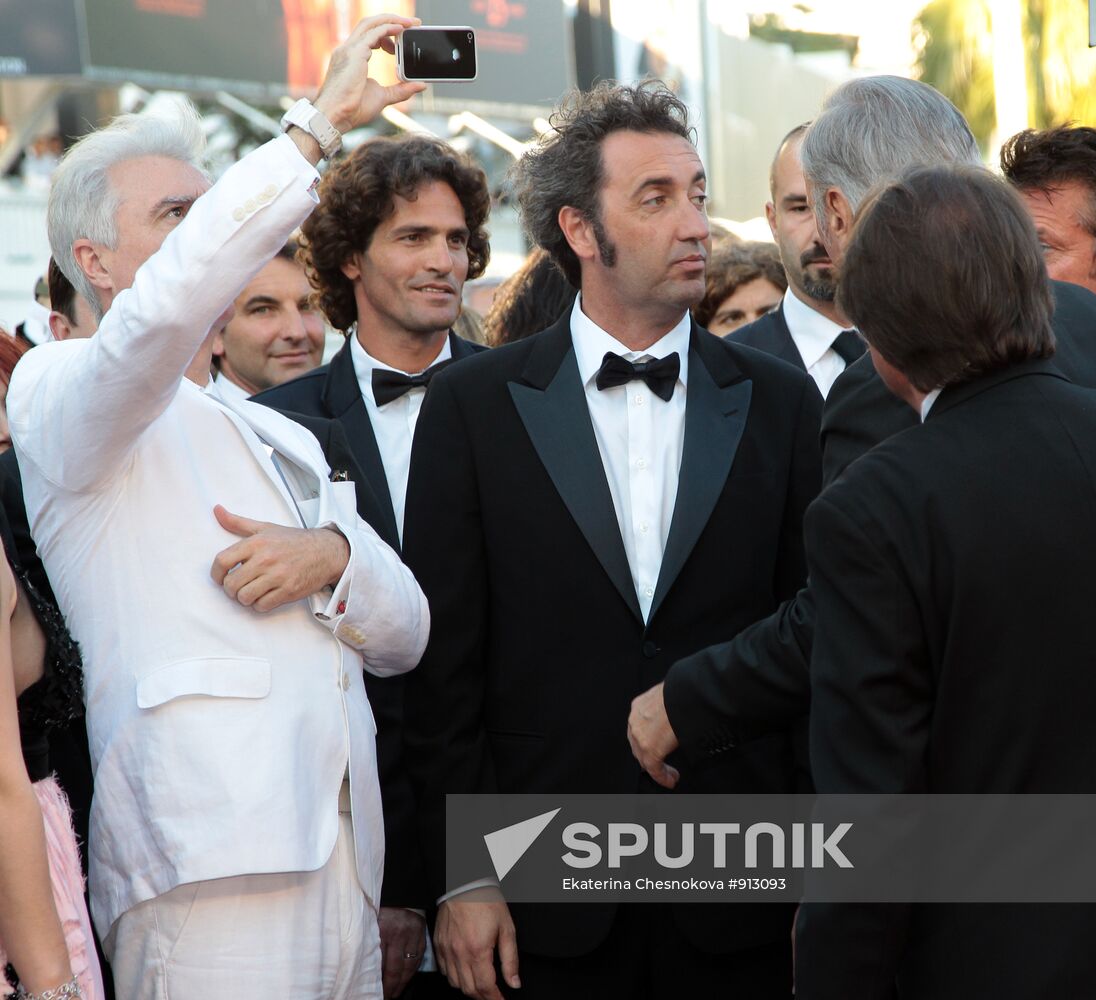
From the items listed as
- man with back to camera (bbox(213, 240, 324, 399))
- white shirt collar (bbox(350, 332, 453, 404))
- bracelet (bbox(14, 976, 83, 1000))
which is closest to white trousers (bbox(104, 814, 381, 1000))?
bracelet (bbox(14, 976, 83, 1000))

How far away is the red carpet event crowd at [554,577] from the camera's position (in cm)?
224

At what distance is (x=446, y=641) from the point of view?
340cm

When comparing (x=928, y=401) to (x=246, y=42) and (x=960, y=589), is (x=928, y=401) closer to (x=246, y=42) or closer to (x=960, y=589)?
(x=960, y=589)

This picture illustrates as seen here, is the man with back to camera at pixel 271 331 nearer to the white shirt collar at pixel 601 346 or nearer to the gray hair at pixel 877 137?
the white shirt collar at pixel 601 346

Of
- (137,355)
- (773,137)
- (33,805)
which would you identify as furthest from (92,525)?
(773,137)

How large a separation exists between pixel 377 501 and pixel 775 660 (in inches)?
54.8

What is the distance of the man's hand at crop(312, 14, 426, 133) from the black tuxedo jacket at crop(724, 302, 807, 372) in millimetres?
2168

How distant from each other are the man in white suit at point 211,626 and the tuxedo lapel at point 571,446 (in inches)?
21.4

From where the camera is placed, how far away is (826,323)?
4.98 meters

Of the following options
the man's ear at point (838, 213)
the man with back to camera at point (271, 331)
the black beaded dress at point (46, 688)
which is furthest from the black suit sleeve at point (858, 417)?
the man with back to camera at point (271, 331)

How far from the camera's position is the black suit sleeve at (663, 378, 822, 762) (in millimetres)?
2846

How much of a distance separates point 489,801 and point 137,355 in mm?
1357

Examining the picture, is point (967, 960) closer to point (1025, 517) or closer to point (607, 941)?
point (1025, 517)

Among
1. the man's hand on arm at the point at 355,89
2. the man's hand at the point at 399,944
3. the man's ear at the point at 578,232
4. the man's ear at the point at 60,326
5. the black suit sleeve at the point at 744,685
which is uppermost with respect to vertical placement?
the man's hand on arm at the point at 355,89
